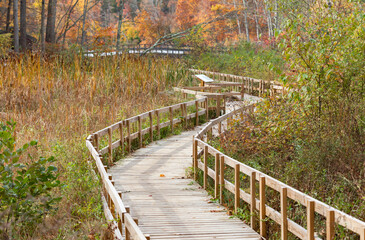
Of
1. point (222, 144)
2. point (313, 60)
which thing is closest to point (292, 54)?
point (313, 60)

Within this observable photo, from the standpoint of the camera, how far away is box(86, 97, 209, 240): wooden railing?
539 cm

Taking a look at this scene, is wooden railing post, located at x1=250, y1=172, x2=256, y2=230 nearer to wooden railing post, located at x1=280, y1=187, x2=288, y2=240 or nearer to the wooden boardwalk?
the wooden boardwalk

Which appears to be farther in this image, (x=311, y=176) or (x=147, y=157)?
(x=147, y=157)

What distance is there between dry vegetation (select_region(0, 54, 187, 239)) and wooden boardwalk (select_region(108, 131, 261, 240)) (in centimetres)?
69

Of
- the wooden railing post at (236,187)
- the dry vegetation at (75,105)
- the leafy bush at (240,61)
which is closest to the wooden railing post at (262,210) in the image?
the wooden railing post at (236,187)

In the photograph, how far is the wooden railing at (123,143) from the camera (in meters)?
5.39

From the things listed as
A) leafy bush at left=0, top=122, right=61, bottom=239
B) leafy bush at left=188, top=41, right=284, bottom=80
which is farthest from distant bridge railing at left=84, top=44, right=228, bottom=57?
leafy bush at left=0, top=122, right=61, bottom=239

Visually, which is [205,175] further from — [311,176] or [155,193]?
[311,176]

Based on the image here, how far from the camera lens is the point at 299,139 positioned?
31.6ft

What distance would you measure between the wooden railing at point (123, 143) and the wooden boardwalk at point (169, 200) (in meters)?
0.40

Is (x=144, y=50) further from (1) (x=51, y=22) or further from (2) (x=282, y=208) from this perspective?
(2) (x=282, y=208)

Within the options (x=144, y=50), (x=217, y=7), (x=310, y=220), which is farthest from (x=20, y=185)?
(x=217, y=7)

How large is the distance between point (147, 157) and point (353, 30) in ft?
16.2

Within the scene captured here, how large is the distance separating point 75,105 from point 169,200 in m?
6.28
